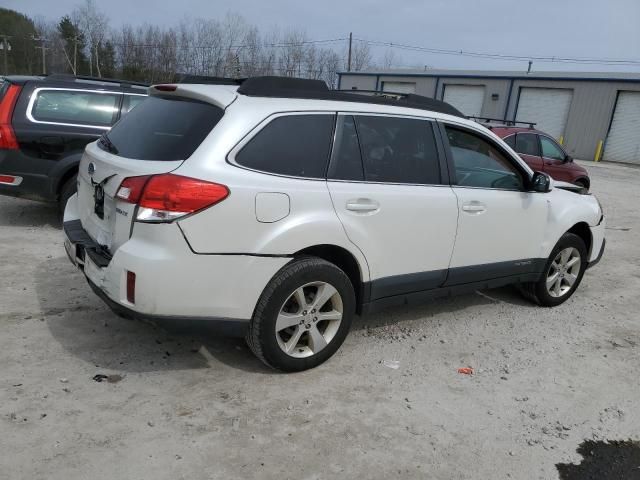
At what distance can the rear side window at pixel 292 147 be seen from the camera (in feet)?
10.3

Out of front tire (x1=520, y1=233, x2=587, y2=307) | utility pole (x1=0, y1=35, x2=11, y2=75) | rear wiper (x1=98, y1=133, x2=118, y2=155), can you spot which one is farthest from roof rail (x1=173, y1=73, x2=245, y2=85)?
utility pole (x1=0, y1=35, x2=11, y2=75)

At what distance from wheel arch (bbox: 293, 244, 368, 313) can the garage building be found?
25030 millimetres

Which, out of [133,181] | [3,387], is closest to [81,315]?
[3,387]

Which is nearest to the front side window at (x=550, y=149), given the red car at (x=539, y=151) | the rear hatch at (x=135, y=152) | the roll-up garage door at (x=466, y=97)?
the red car at (x=539, y=151)

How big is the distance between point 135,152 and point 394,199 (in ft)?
5.59

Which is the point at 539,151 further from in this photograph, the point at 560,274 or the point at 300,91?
the point at 300,91

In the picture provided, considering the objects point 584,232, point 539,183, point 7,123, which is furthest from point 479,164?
point 7,123

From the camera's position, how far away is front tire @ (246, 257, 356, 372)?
10.5ft

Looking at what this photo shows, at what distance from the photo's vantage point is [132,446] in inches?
105

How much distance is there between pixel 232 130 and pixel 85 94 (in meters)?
4.42

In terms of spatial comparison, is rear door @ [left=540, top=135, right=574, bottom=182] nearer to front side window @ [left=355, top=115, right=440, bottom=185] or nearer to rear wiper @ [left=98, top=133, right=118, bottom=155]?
front side window @ [left=355, top=115, right=440, bottom=185]

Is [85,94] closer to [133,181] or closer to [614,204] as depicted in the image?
[133,181]

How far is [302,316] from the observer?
3.39m

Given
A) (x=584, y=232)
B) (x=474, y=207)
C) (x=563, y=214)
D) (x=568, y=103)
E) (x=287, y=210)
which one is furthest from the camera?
(x=568, y=103)
